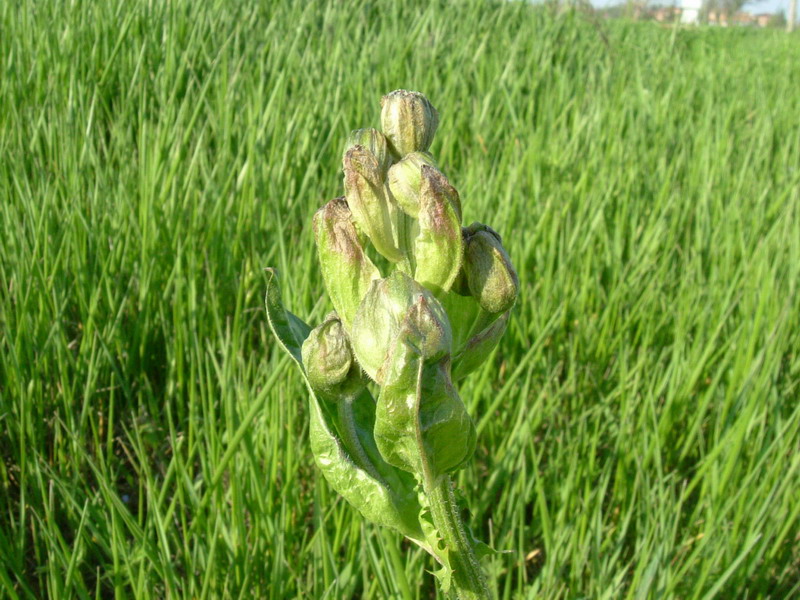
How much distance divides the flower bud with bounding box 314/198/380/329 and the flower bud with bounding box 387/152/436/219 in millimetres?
54

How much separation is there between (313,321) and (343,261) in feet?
2.05

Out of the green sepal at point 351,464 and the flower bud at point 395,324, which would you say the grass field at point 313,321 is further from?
the flower bud at point 395,324

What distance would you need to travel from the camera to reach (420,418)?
621 mm

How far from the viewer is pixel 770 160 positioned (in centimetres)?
264

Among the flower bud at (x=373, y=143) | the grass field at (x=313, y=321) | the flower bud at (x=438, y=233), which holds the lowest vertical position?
the grass field at (x=313, y=321)

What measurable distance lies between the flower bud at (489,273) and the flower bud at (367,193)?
3.2 inches

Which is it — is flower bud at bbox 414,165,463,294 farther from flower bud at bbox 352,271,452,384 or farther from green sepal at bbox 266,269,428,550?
green sepal at bbox 266,269,428,550

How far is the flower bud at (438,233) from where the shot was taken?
651mm

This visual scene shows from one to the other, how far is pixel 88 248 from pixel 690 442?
117 centimetres

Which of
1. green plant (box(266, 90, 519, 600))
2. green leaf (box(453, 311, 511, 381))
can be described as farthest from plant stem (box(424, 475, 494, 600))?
green leaf (box(453, 311, 511, 381))

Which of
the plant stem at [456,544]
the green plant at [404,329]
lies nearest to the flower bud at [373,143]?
the green plant at [404,329]

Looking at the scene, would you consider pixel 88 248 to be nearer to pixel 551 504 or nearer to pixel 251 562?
pixel 251 562

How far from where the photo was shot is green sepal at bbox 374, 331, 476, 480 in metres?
0.59

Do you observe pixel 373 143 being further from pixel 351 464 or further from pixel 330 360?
pixel 351 464
